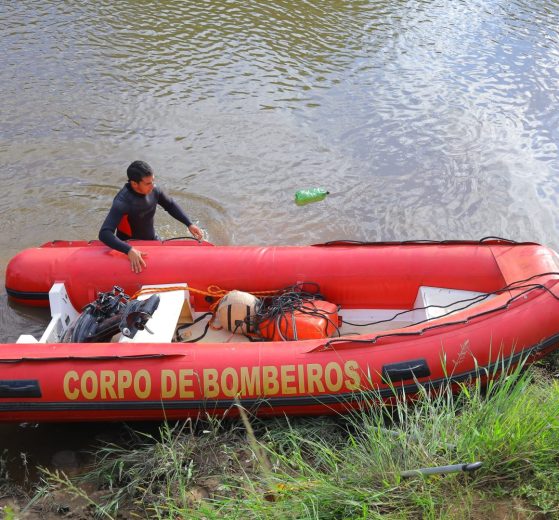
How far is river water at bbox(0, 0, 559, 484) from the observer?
5.83 meters

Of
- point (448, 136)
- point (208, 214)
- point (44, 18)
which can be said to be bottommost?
point (208, 214)

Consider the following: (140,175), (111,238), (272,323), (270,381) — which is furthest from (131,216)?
(270,381)

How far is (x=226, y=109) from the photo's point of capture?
734cm

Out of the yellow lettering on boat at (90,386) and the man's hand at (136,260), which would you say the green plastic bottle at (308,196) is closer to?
the man's hand at (136,260)

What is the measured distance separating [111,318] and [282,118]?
4.10 m

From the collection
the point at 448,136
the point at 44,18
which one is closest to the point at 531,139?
the point at 448,136

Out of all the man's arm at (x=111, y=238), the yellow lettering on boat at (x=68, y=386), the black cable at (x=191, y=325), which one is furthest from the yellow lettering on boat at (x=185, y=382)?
the man's arm at (x=111, y=238)

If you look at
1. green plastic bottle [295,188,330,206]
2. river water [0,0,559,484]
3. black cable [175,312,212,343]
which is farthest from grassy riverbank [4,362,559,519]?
green plastic bottle [295,188,330,206]

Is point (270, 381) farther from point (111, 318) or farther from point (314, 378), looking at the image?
point (111, 318)

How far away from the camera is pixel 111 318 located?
12.4 ft

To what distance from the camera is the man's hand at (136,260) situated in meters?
4.17

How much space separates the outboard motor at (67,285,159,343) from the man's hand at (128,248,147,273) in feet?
0.93

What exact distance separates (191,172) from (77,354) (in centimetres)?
331

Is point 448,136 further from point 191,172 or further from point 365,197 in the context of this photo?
point 191,172
